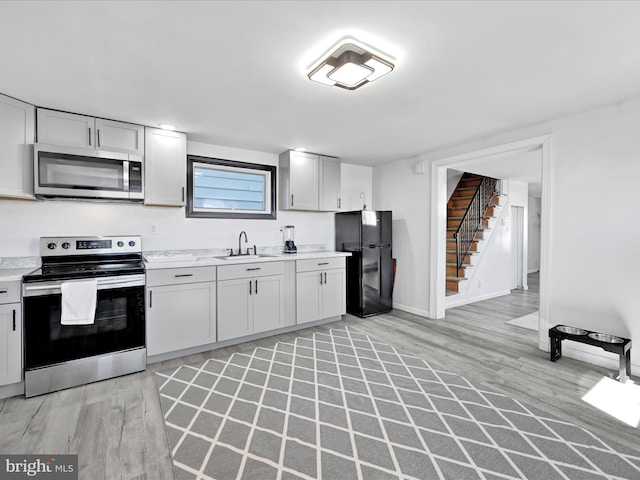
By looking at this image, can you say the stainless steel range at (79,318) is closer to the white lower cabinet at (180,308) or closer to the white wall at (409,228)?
the white lower cabinet at (180,308)

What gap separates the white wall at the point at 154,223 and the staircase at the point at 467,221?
2403 mm

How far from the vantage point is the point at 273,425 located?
195cm

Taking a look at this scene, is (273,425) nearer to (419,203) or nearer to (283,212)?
(283,212)

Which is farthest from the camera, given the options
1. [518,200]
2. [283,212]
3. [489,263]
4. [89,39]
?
[518,200]

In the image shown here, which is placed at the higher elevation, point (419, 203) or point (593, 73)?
point (593, 73)

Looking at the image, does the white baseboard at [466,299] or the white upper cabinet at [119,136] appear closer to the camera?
the white upper cabinet at [119,136]

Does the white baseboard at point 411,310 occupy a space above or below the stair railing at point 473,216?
below

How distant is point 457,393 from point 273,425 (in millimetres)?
1429

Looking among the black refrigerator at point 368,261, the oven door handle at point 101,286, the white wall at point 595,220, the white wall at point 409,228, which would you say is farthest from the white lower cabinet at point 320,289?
the white wall at point 595,220

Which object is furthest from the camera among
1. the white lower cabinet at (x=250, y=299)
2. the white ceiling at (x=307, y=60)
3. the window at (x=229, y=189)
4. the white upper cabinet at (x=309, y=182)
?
the white upper cabinet at (x=309, y=182)

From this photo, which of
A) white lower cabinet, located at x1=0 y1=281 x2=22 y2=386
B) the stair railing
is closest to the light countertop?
white lower cabinet, located at x1=0 y1=281 x2=22 y2=386

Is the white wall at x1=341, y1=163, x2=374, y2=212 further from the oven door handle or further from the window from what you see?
the oven door handle

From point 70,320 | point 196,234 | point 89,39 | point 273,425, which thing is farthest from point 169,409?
point 89,39

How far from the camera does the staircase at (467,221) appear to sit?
17.6 ft
